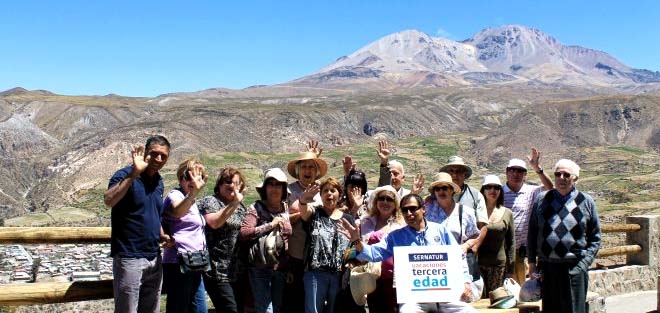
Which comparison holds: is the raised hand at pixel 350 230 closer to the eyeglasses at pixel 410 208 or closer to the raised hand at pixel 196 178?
the eyeglasses at pixel 410 208

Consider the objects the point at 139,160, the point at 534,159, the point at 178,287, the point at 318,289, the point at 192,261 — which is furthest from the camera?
the point at 534,159

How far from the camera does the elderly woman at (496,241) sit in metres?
6.81

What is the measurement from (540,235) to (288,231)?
2347 millimetres

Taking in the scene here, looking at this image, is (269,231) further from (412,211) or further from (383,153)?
(383,153)

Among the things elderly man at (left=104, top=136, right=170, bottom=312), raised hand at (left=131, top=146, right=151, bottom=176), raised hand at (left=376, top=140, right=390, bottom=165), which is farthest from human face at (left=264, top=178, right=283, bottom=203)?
raised hand at (left=376, top=140, right=390, bottom=165)

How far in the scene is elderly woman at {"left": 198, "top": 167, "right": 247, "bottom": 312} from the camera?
215 inches

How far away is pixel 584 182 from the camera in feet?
332

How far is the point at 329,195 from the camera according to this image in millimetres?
5695

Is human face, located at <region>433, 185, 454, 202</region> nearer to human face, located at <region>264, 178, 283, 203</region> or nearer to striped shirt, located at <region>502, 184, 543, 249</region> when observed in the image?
striped shirt, located at <region>502, 184, 543, 249</region>

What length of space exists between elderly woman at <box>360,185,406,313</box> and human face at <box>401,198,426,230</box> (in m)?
0.28

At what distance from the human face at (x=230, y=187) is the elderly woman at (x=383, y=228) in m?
1.17

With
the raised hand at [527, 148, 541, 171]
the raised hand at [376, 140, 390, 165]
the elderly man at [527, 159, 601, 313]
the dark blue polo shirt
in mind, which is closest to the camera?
the dark blue polo shirt

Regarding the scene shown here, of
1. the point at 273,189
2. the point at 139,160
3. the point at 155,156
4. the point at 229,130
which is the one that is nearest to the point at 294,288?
the point at 273,189

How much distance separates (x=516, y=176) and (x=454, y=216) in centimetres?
153
